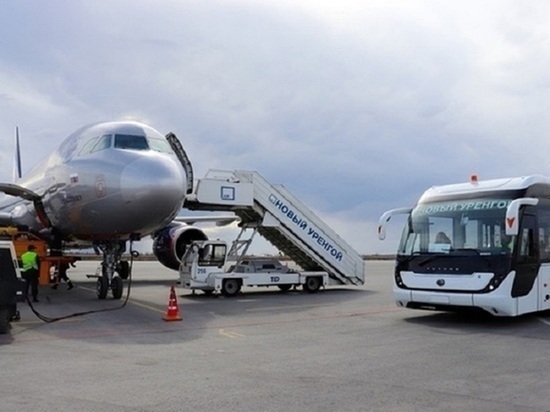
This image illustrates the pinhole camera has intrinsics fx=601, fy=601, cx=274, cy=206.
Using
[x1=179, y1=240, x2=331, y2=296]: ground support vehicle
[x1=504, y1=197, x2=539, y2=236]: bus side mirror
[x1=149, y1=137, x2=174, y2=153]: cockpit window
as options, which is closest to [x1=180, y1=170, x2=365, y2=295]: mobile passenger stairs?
[x1=179, y1=240, x2=331, y2=296]: ground support vehicle

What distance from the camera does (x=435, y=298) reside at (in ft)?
37.2

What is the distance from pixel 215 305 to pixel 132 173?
386cm

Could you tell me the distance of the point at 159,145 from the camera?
1490 centimetres

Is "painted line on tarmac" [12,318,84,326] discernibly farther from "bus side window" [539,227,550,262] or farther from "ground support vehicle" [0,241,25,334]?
"bus side window" [539,227,550,262]

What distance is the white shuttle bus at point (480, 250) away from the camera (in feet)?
35.6

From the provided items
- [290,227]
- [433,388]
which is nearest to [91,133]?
[290,227]

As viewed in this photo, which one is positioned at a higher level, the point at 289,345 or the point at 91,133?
the point at 91,133

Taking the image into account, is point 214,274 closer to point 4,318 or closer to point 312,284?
point 312,284

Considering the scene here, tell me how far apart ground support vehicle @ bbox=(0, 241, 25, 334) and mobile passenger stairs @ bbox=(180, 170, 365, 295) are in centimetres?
687

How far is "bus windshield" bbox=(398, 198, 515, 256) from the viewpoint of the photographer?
11.3m

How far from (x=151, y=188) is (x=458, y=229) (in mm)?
6568

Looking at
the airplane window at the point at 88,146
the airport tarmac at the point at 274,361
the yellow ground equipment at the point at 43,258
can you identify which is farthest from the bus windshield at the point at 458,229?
the yellow ground equipment at the point at 43,258

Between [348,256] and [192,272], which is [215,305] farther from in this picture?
[348,256]

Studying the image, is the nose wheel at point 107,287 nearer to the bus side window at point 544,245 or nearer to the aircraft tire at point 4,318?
the aircraft tire at point 4,318
